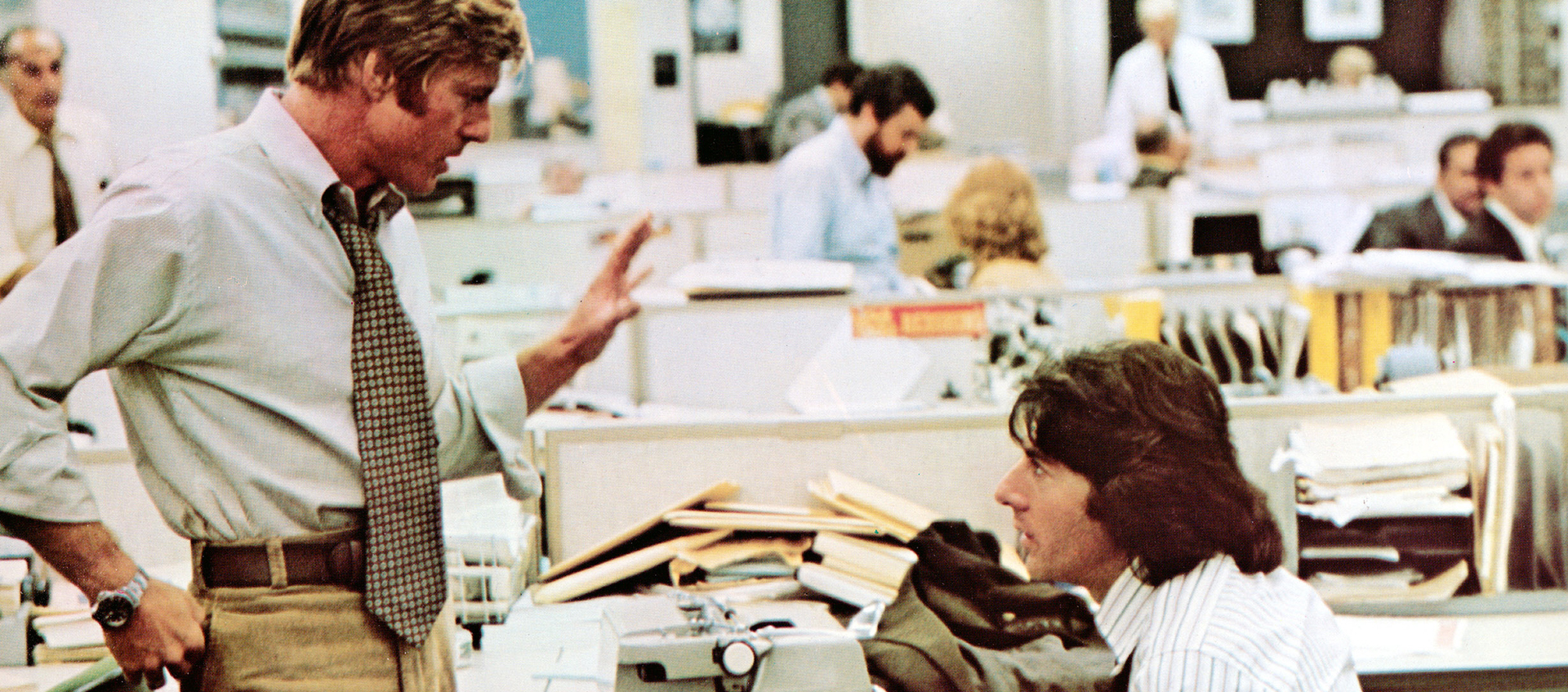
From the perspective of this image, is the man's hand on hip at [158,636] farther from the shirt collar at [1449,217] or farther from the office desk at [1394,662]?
the shirt collar at [1449,217]

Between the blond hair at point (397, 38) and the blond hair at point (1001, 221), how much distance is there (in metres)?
2.46

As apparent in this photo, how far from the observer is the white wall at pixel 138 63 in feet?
13.5

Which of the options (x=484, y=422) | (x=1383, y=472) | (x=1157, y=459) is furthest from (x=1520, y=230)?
(x=484, y=422)

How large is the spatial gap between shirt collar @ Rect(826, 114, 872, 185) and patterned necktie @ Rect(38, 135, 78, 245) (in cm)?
225

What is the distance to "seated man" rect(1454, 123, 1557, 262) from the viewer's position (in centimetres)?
417

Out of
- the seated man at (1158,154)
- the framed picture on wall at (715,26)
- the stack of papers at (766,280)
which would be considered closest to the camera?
the stack of papers at (766,280)

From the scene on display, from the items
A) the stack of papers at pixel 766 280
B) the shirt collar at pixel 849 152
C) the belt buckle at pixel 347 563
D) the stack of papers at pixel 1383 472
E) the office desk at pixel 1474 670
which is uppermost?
the shirt collar at pixel 849 152

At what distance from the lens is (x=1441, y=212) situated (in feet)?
14.4

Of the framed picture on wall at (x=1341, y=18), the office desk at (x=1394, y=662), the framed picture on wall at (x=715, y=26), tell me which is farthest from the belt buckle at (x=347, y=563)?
the framed picture on wall at (x=1341, y=18)

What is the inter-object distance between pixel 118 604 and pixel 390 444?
0.93ft

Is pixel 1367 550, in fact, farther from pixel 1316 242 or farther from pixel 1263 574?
pixel 1316 242

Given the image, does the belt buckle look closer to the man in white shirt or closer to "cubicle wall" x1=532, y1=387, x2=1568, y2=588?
"cubicle wall" x1=532, y1=387, x2=1568, y2=588

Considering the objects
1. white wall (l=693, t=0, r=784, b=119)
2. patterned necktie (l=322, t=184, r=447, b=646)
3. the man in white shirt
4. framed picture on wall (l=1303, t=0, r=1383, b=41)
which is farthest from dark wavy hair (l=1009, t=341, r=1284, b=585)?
framed picture on wall (l=1303, t=0, r=1383, b=41)

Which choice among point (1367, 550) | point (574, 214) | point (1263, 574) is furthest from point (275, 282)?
point (574, 214)
